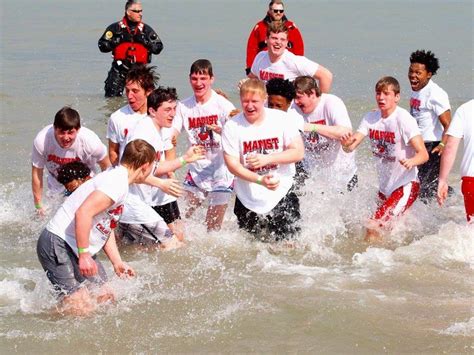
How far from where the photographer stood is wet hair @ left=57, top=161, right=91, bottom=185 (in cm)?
793

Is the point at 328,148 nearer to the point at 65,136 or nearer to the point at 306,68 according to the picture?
the point at 306,68

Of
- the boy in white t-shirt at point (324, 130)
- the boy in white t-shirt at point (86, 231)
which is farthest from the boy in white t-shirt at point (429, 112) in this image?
the boy in white t-shirt at point (86, 231)

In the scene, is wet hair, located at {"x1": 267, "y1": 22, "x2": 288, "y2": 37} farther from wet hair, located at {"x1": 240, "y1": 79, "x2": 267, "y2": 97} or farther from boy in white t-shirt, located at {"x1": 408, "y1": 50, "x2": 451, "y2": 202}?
wet hair, located at {"x1": 240, "y1": 79, "x2": 267, "y2": 97}

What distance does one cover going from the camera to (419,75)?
9.37 meters

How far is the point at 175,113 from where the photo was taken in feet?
27.9

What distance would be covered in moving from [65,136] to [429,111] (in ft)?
12.8

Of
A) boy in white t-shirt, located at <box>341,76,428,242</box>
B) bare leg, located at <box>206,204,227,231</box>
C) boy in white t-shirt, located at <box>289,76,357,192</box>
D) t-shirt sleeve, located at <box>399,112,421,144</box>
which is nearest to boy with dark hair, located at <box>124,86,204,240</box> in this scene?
bare leg, located at <box>206,204,227,231</box>

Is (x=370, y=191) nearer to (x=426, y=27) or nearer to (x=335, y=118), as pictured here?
(x=335, y=118)

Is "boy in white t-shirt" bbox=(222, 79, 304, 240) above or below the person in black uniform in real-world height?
below

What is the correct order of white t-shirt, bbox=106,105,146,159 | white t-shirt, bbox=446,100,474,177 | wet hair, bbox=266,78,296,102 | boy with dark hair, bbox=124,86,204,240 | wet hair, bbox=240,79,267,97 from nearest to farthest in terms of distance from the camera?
wet hair, bbox=240,79,267,97 < white t-shirt, bbox=446,100,474,177 < boy with dark hair, bbox=124,86,204,240 < wet hair, bbox=266,78,296,102 < white t-shirt, bbox=106,105,146,159

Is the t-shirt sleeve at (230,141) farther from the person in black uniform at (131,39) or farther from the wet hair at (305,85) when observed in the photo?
the person in black uniform at (131,39)

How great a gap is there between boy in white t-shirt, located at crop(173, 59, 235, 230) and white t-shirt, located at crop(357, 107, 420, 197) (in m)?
1.41

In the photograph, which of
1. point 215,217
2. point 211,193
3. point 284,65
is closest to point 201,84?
point 211,193

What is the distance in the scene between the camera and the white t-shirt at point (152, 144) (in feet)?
25.9
